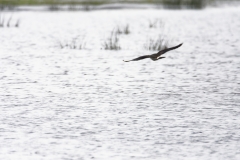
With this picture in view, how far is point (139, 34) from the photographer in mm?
24922

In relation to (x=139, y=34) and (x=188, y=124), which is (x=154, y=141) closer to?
(x=188, y=124)

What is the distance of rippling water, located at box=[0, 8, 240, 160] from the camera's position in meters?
6.98

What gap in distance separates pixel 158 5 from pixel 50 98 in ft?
135

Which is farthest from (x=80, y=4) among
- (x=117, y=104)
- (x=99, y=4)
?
(x=117, y=104)

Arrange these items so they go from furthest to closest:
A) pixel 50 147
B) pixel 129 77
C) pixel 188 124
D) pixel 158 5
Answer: pixel 158 5, pixel 129 77, pixel 188 124, pixel 50 147

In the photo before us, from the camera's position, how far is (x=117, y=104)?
967 centimetres

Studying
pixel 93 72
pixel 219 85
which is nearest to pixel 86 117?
pixel 219 85

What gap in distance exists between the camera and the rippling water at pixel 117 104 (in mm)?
6977

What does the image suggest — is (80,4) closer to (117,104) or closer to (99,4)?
(99,4)

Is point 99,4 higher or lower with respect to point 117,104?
lower

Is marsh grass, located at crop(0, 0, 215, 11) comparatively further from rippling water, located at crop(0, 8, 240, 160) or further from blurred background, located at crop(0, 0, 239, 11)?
rippling water, located at crop(0, 8, 240, 160)

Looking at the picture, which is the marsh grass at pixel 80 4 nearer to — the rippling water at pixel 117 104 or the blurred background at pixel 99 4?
the blurred background at pixel 99 4

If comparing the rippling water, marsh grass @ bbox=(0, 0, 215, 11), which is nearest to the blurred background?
marsh grass @ bbox=(0, 0, 215, 11)

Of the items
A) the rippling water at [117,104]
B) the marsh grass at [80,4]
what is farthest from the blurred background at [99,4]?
the rippling water at [117,104]
